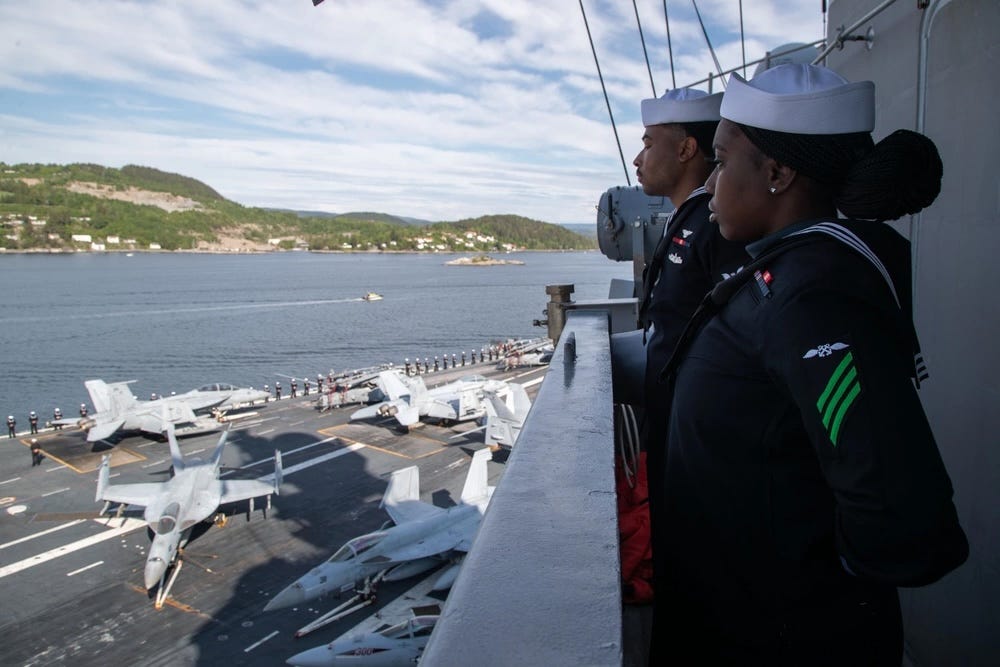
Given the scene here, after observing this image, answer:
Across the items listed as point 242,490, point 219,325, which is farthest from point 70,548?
point 219,325

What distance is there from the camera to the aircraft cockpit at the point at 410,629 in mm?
13367

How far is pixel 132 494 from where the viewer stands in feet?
65.3

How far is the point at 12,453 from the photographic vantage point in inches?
1052

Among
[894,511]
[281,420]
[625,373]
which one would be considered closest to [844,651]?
[894,511]

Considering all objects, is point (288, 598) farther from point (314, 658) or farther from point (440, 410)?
point (440, 410)

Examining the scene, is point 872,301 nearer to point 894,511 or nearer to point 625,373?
point 894,511

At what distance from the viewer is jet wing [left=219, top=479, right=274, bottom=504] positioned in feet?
64.4

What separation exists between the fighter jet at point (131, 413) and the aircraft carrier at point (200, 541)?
0.83 m

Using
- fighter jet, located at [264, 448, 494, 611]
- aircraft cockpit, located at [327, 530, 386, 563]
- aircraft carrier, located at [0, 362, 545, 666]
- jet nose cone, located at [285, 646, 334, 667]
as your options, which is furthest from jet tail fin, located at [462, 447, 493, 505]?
jet nose cone, located at [285, 646, 334, 667]

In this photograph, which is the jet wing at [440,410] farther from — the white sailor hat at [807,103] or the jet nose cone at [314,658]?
the white sailor hat at [807,103]

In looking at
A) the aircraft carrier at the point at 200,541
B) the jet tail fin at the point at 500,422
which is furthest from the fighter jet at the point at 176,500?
the jet tail fin at the point at 500,422

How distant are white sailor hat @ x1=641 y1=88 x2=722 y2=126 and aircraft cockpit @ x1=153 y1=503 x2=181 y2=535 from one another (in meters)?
17.6

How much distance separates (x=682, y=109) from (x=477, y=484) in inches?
691

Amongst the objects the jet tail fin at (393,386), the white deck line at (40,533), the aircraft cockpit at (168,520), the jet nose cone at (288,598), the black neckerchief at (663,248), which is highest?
the black neckerchief at (663,248)
